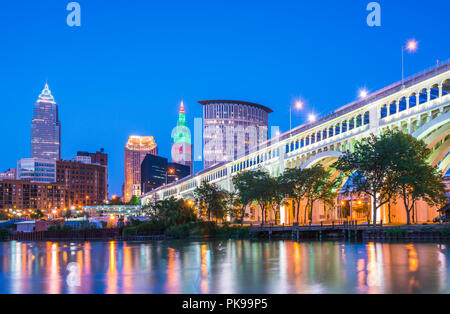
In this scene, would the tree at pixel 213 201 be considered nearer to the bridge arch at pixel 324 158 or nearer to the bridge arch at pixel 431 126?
the bridge arch at pixel 324 158

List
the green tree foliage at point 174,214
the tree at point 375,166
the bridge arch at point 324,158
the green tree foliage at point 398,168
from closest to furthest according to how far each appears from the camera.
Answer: the green tree foliage at point 398,168, the tree at point 375,166, the bridge arch at point 324,158, the green tree foliage at point 174,214

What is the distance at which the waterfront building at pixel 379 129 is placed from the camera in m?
57.6

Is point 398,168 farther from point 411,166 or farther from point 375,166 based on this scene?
point 375,166

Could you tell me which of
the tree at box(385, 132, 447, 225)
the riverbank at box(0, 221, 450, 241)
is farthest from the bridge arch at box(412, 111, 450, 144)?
the riverbank at box(0, 221, 450, 241)

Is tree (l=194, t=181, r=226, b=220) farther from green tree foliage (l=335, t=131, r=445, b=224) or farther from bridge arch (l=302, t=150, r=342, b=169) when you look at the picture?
green tree foliage (l=335, t=131, r=445, b=224)

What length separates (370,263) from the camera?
33.6 metres

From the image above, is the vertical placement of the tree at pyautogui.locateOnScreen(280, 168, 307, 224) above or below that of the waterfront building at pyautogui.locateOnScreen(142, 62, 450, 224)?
below

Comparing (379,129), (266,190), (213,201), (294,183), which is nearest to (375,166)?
(379,129)

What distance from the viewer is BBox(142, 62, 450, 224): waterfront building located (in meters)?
57.6

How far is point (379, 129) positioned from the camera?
6806 cm

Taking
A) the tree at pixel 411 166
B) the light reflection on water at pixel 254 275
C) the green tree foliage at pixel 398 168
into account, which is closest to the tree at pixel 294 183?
the green tree foliage at pixel 398 168

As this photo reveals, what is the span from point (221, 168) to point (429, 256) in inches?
4286

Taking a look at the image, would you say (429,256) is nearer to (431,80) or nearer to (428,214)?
(431,80)
